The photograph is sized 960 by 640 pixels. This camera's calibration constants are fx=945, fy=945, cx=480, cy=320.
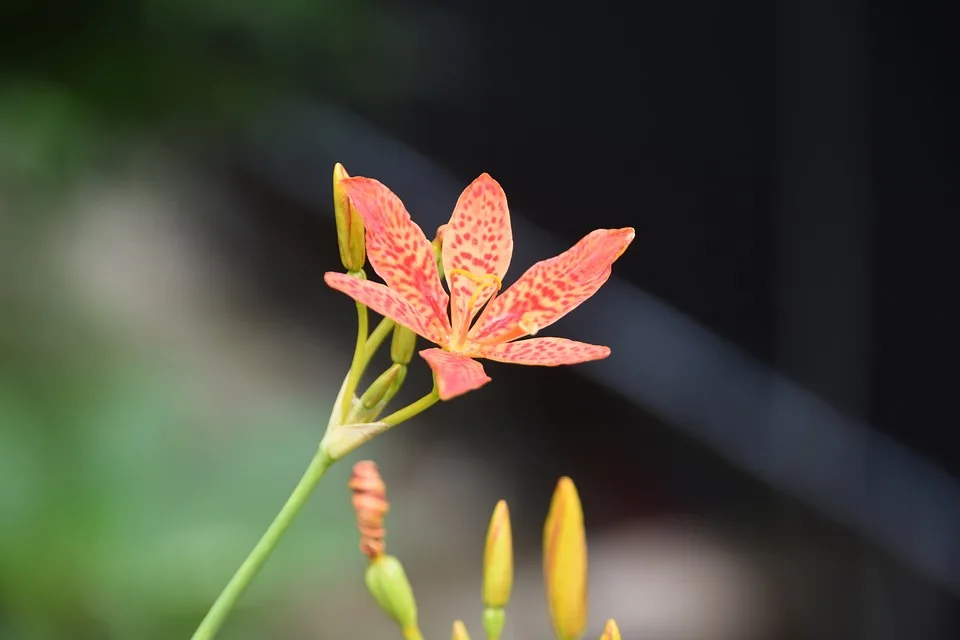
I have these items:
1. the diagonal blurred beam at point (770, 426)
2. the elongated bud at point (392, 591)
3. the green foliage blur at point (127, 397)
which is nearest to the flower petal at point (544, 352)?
the elongated bud at point (392, 591)

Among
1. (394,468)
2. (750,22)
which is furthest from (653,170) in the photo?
(394,468)

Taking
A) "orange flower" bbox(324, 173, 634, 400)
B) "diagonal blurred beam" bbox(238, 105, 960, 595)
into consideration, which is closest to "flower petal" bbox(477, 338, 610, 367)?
"orange flower" bbox(324, 173, 634, 400)

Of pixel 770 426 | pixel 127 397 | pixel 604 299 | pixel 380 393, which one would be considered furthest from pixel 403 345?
pixel 770 426

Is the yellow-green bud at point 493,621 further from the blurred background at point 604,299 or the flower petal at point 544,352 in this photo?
the blurred background at point 604,299

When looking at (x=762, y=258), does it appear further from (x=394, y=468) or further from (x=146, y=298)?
(x=146, y=298)

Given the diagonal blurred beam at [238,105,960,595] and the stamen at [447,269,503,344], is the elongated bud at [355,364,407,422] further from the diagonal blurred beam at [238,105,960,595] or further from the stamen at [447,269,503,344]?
the diagonal blurred beam at [238,105,960,595]

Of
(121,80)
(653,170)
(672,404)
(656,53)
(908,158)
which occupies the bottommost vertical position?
(121,80)
